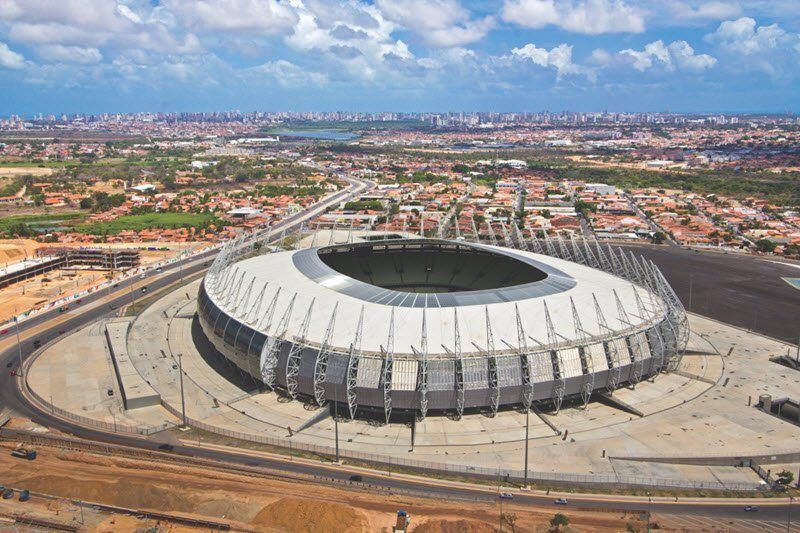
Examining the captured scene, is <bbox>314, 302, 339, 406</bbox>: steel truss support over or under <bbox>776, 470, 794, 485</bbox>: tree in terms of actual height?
over

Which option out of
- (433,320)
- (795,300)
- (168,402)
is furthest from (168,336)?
(795,300)

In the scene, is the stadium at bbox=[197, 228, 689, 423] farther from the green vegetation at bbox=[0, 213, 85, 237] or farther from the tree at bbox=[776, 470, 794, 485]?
the green vegetation at bbox=[0, 213, 85, 237]

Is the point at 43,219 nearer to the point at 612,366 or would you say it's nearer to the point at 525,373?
the point at 525,373

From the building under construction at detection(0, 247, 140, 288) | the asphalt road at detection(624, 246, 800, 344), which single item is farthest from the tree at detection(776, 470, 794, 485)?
the building under construction at detection(0, 247, 140, 288)

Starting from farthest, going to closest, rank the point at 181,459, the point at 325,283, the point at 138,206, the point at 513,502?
the point at 138,206, the point at 325,283, the point at 181,459, the point at 513,502

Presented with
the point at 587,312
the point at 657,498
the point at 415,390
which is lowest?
the point at 657,498

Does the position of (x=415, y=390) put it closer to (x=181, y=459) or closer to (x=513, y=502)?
(x=513, y=502)
